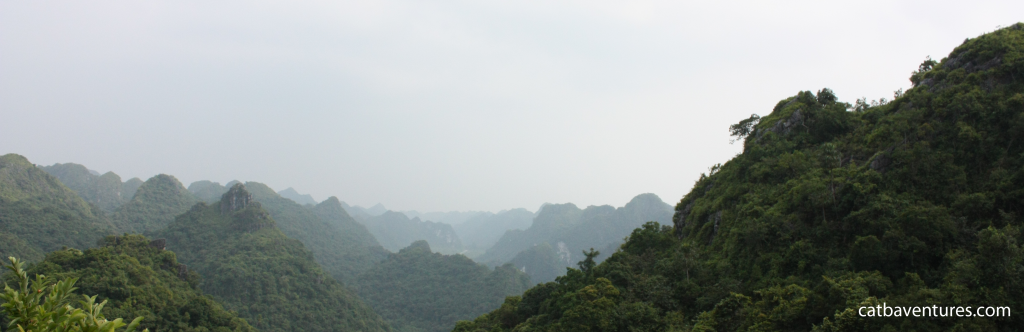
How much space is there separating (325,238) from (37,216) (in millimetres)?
66618

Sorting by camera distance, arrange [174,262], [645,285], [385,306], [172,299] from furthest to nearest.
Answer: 1. [385,306]
2. [174,262]
3. [172,299]
4. [645,285]

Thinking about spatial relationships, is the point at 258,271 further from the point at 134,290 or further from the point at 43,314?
the point at 43,314

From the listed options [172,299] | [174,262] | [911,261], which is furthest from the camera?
[174,262]

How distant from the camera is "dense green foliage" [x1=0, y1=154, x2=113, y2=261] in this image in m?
56.4

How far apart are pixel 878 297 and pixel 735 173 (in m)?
15.4

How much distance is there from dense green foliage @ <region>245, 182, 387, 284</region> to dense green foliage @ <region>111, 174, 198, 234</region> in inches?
837

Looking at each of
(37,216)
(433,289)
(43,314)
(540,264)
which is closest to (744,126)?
(43,314)

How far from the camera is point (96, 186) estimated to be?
389 ft

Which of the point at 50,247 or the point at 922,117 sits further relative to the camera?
the point at 50,247

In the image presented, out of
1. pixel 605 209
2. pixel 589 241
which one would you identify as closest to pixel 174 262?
pixel 589 241

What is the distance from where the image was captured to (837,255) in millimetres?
18469

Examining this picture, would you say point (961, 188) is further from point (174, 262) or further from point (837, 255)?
point (174, 262)

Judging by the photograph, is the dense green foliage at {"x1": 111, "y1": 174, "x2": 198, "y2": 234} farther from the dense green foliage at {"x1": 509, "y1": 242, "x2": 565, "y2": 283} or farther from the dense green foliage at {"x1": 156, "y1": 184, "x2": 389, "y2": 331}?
the dense green foliage at {"x1": 509, "y1": 242, "x2": 565, "y2": 283}

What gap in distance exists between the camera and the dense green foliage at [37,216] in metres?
56.4
